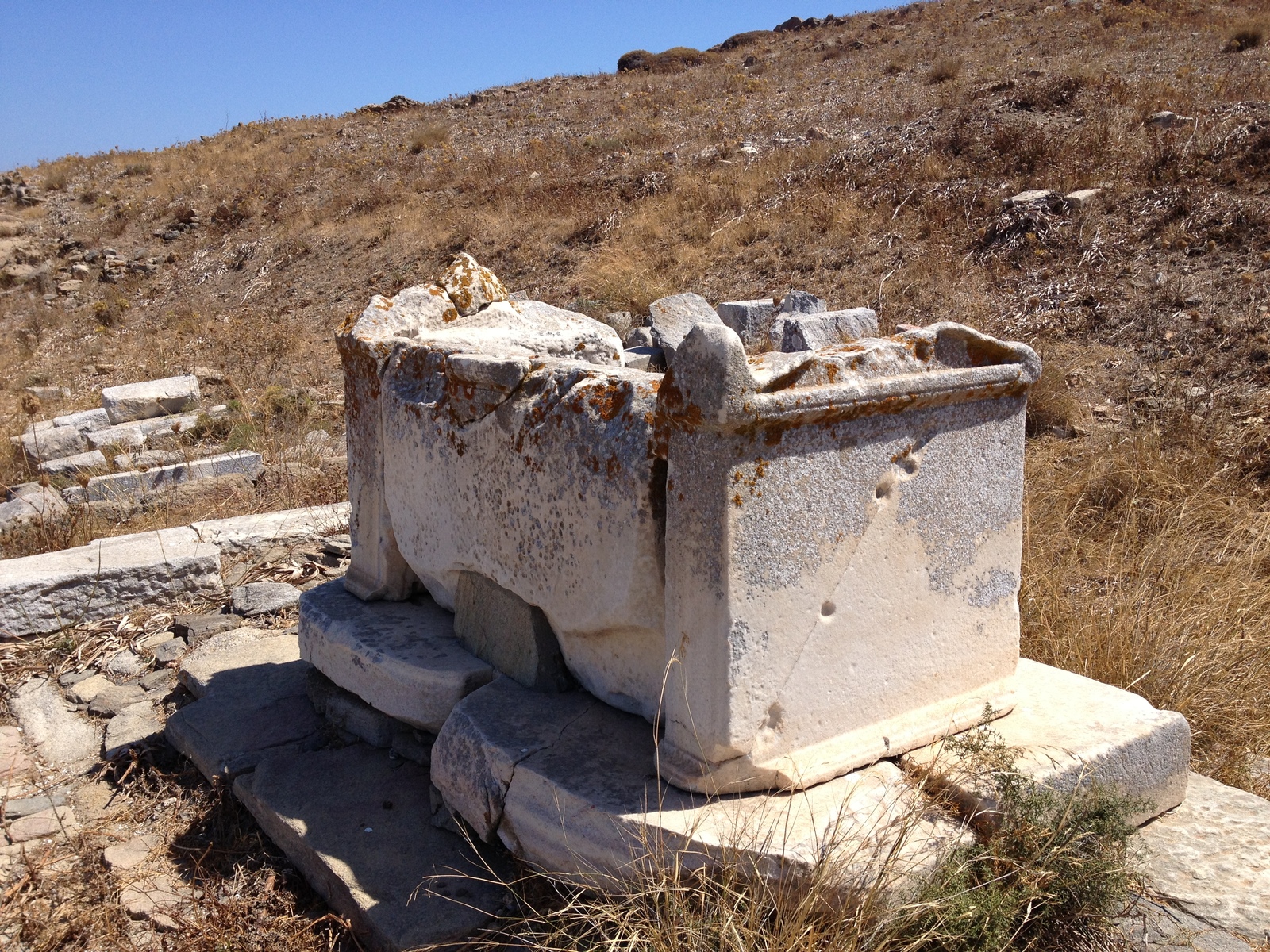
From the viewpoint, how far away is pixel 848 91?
15406 mm

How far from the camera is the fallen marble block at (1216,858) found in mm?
2066

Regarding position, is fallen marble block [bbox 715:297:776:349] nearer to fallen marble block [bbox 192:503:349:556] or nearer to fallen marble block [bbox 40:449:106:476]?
fallen marble block [bbox 192:503:349:556]

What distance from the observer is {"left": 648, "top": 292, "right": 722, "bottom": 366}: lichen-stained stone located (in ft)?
21.5

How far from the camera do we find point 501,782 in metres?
2.27

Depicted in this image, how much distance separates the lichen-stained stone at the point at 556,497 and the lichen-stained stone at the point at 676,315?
3.75m

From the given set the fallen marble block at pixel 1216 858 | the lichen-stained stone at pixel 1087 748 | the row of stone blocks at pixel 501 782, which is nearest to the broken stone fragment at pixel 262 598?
the row of stone blocks at pixel 501 782

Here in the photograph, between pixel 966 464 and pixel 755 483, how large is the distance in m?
0.68

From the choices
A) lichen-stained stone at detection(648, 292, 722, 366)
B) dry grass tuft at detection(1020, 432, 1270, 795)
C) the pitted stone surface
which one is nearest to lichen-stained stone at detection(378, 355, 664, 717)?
the pitted stone surface

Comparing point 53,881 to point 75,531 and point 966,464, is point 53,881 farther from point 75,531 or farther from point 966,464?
point 75,531

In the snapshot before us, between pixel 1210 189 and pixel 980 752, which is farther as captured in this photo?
pixel 1210 189

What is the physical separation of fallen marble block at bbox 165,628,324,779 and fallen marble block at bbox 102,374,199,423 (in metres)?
4.80

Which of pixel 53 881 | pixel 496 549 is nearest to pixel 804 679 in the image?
pixel 496 549

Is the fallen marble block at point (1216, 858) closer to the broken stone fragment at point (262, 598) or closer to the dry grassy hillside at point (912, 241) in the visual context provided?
the dry grassy hillside at point (912, 241)

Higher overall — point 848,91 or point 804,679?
point 848,91
